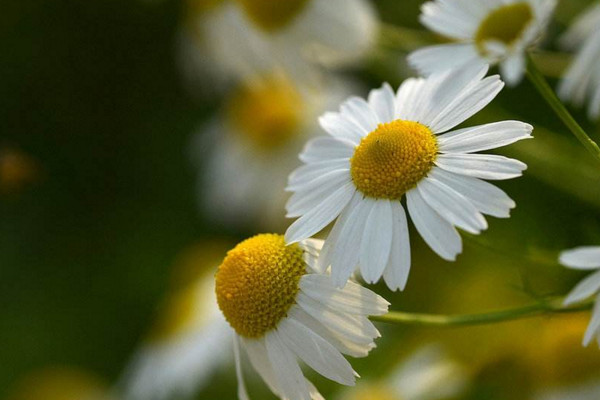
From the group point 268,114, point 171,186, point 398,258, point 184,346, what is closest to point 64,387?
point 184,346

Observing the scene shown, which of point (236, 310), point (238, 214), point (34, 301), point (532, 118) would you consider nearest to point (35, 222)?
point (34, 301)

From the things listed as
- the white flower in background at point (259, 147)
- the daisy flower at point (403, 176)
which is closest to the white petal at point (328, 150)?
the daisy flower at point (403, 176)

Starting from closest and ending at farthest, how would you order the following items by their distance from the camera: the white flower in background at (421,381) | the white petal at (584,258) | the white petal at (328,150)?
the white petal at (584,258), the white petal at (328,150), the white flower in background at (421,381)

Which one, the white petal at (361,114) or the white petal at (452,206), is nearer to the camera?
the white petal at (452,206)

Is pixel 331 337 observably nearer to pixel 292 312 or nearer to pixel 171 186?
pixel 292 312

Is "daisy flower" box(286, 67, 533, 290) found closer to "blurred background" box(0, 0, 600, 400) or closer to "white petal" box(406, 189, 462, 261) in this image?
"white petal" box(406, 189, 462, 261)

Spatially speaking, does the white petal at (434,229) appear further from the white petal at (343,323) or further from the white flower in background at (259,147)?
the white flower in background at (259,147)
